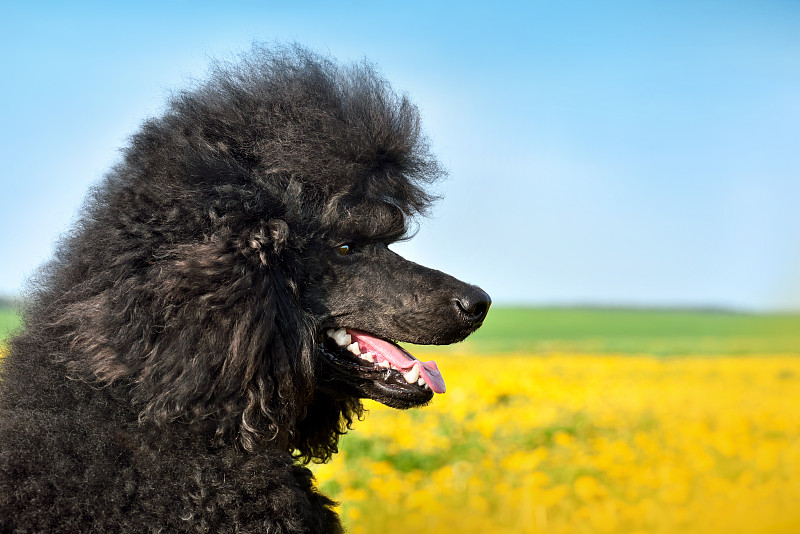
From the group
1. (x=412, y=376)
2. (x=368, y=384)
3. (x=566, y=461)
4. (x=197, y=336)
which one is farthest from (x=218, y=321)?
(x=566, y=461)

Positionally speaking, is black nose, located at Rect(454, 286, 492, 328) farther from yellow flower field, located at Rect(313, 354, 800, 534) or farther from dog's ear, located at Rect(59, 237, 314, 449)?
yellow flower field, located at Rect(313, 354, 800, 534)

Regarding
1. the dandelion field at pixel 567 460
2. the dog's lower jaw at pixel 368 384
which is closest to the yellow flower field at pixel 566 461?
the dandelion field at pixel 567 460

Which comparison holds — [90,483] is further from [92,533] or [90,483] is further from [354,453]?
[354,453]

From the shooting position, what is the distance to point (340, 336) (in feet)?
9.65

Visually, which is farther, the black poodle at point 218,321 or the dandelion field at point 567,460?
the dandelion field at point 567,460

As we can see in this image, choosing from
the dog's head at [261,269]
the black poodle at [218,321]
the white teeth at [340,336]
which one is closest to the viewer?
the black poodle at [218,321]

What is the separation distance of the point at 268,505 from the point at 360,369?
25.4 inches

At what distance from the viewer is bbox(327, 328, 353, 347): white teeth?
293 centimetres

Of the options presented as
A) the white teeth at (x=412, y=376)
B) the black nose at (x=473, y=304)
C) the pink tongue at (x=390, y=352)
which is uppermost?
the black nose at (x=473, y=304)

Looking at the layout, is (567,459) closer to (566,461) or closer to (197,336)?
(566,461)

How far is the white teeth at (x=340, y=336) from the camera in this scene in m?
2.93

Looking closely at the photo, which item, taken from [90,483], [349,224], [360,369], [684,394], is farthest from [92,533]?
[684,394]

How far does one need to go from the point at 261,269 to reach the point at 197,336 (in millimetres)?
327

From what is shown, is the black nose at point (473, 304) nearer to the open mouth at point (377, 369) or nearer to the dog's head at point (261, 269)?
the dog's head at point (261, 269)
